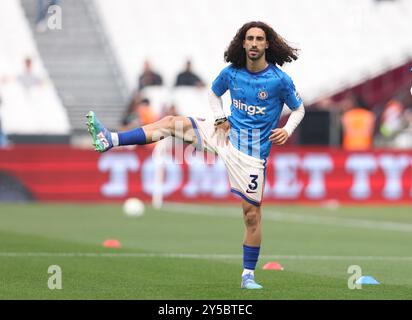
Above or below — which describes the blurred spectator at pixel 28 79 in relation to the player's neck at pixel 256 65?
above

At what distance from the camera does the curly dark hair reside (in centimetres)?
1137

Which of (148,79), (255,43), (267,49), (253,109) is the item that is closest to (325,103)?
(148,79)

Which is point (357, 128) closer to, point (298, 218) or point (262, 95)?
point (298, 218)

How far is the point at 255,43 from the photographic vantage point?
11148mm

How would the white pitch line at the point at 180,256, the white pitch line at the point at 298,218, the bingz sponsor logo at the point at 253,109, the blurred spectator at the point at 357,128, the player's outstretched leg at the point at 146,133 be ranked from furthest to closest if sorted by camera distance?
the blurred spectator at the point at 357,128 → the white pitch line at the point at 298,218 → the white pitch line at the point at 180,256 → the player's outstretched leg at the point at 146,133 → the bingz sponsor logo at the point at 253,109

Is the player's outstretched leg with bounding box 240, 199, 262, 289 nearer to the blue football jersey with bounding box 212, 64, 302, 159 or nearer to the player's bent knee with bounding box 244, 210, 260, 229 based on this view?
the player's bent knee with bounding box 244, 210, 260, 229

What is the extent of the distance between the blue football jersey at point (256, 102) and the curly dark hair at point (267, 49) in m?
0.10

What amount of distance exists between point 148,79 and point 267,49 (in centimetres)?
2208

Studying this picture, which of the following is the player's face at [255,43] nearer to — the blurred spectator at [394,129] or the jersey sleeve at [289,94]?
the jersey sleeve at [289,94]

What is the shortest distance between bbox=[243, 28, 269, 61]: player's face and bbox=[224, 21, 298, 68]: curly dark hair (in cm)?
13

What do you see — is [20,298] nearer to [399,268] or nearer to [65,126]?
[399,268]

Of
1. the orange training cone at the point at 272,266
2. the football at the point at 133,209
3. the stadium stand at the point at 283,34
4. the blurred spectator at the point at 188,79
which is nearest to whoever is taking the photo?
the orange training cone at the point at 272,266

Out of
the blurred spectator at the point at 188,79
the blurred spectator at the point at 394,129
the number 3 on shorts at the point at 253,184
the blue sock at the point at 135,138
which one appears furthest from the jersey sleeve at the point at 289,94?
the blurred spectator at the point at 394,129

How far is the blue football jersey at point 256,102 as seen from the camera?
11266 mm
